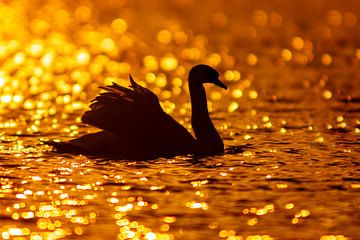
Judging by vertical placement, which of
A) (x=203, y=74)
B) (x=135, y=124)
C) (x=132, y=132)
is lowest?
(x=132, y=132)

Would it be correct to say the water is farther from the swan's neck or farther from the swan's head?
the swan's head

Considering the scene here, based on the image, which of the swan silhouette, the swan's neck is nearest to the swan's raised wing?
the swan silhouette

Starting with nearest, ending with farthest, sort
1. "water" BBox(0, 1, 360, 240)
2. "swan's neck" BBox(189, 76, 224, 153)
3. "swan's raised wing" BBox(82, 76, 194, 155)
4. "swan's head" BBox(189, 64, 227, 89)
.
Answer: "water" BBox(0, 1, 360, 240) < "swan's raised wing" BBox(82, 76, 194, 155) < "swan's neck" BBox(189, 76, 224, 153) < "swan's head" BBox(189, 64, 227, 89)

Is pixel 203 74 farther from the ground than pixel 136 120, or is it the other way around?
pixel 203 74

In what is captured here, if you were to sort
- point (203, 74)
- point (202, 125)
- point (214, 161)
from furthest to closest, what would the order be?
1. point (203, 74)
2. point (202, 125)
3. point (214, 161)

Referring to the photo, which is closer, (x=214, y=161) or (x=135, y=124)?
(x=214, y=161)

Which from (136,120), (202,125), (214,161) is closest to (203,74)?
(202,125)

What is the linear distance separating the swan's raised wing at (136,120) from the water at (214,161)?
530 mm

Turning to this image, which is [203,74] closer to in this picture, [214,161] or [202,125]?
[202,125]

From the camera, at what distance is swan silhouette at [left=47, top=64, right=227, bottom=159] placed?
2114 cm

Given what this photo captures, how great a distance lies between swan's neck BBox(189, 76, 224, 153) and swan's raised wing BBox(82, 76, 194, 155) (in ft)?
1.04

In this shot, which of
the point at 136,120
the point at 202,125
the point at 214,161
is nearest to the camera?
the point at 214,161

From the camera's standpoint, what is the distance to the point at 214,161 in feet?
69.4

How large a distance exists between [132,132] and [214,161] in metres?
1.42
